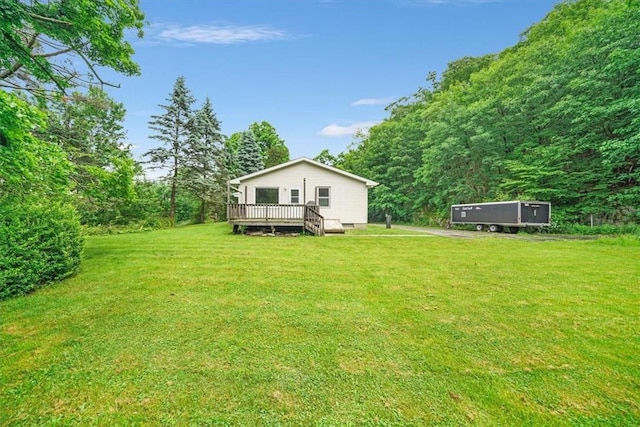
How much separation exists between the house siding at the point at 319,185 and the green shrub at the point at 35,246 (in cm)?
1067

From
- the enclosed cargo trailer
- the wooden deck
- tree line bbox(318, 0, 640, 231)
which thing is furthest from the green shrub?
the enclosed cargo trailer

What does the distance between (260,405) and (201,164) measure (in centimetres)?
2343

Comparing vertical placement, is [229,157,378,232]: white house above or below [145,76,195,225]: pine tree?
below

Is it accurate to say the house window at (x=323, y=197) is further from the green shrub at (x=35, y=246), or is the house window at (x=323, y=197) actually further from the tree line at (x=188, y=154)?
the green shrub at (x=35, y=246)

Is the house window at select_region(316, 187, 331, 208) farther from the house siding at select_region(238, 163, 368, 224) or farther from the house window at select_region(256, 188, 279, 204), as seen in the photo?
the house window at select_region(256, 188, 279, 204)

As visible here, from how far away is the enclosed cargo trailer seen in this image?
14.9 metres

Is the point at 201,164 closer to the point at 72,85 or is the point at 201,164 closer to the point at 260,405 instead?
the point at 72,85

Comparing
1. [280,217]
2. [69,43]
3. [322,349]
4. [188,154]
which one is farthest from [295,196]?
[322,349]

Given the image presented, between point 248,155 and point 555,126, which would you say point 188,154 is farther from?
point 555,126

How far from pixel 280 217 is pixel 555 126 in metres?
17.2

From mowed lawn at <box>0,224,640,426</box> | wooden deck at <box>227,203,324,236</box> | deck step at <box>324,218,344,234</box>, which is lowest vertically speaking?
mowed lawn at <box>0,224,640,426</box>

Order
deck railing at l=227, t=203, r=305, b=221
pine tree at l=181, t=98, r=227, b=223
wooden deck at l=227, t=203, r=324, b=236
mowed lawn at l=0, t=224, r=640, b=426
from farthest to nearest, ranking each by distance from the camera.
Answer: pine tree at l=181, t=98, r=227, b=223 → deck railing at l=227, t=203, r=305, b=221 → wooden deck at l=227, t=203, r=324, b=236 → mowed lawn at l=0, t=224, r=640, b=426

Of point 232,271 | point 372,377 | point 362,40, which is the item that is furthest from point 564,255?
point 362,40

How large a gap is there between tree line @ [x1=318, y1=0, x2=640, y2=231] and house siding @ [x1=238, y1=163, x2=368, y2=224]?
9.46 meters
